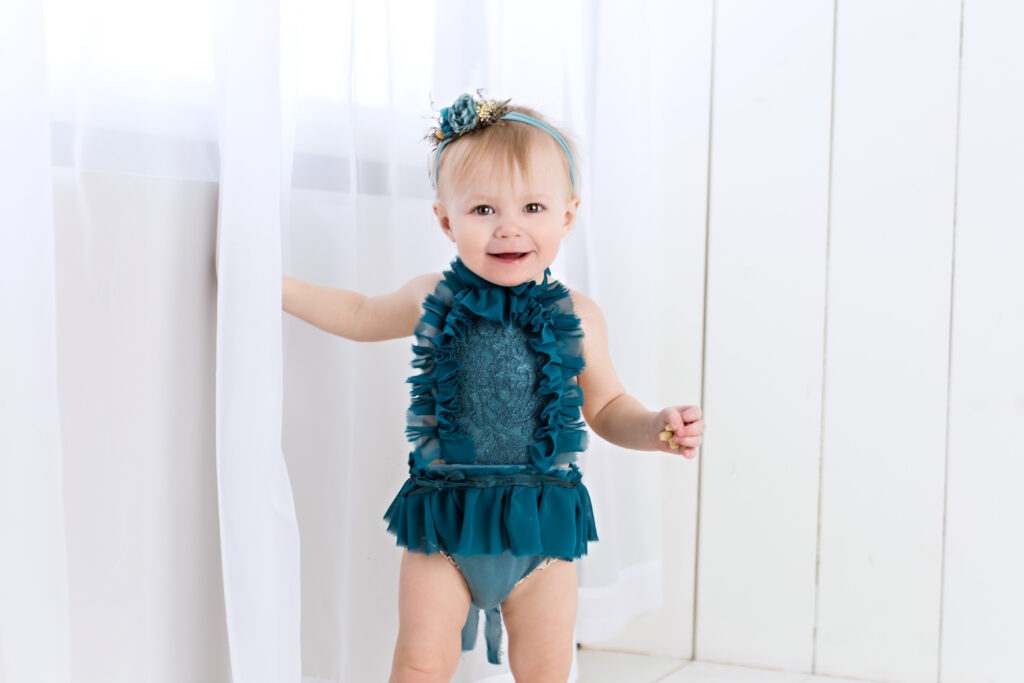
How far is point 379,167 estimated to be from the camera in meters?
1.20

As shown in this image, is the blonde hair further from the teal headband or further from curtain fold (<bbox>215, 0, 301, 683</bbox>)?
curtain fold (<bbox>215, 0, 301, 683</bbox>)

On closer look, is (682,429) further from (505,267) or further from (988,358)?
(988,358)

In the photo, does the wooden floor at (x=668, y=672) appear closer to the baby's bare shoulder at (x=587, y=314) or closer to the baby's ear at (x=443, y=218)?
the baby's bare shoulder at (x=587, y=314)

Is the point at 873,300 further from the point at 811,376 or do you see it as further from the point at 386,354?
the point at 386,354

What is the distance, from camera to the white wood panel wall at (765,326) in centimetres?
160

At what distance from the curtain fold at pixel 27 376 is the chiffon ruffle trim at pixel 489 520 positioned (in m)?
0.42

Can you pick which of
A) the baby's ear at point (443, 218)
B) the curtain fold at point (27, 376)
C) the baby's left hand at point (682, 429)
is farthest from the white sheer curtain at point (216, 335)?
the baby's left hand at point (682, 429)

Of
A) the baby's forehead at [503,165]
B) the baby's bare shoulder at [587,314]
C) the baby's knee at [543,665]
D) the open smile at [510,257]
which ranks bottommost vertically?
the baby's knee at [543,665]

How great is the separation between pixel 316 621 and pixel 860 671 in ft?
3.16

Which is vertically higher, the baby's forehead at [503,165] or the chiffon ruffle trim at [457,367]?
the baby's forehead at [503,165]

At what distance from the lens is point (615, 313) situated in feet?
5.08

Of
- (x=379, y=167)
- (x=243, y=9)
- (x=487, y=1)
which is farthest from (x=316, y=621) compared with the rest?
(x=487, y=1)

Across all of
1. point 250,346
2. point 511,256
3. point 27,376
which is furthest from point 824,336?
point 27,376

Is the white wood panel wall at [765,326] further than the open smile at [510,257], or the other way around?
the white wood panel wall at [765,326]
